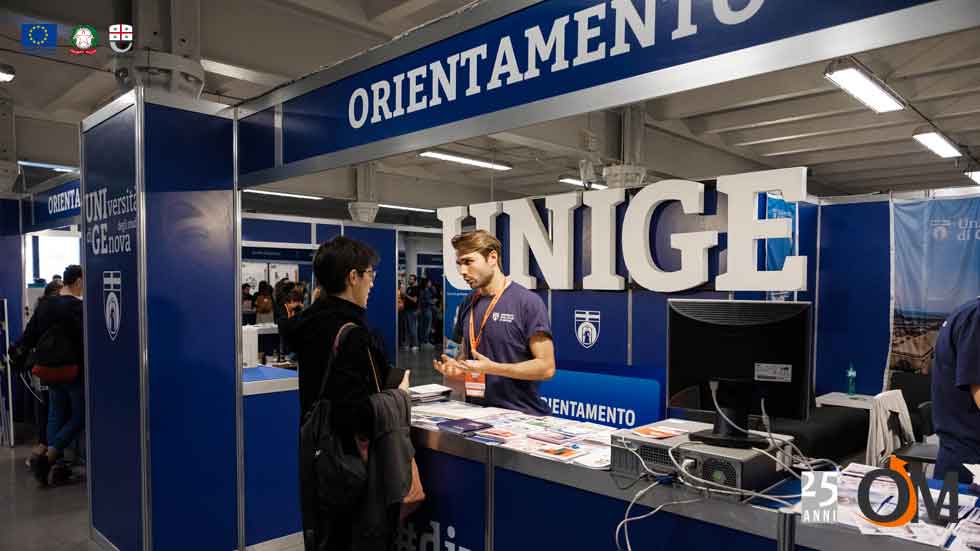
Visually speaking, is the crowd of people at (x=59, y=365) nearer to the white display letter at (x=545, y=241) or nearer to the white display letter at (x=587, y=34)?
the white display letter at (x=545, y=241)

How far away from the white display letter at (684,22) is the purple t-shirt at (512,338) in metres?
1.34

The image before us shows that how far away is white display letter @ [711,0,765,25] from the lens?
4.62 ft

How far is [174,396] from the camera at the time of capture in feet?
9.82

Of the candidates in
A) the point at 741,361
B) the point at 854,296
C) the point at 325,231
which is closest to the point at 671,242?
the point at 854,296

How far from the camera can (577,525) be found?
186 centimetres

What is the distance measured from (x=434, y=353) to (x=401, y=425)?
11.6 m

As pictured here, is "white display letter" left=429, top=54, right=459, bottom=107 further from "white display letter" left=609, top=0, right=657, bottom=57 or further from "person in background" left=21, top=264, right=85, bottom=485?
"person in background" left=21, top=264, right=85, bottom=485

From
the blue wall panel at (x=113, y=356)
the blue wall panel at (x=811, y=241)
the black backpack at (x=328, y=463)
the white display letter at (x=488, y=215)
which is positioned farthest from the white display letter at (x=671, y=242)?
the blue wall panel at (x=113, y=356)

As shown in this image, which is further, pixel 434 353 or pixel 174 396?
pixel 434 353

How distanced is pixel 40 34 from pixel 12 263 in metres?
3.75

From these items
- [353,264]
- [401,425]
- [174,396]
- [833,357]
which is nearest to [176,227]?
[174,396]

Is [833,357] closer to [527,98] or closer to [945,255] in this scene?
[945,255]

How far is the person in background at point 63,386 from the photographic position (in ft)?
15.5

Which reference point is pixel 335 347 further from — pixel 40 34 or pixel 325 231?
pixel 325 231
